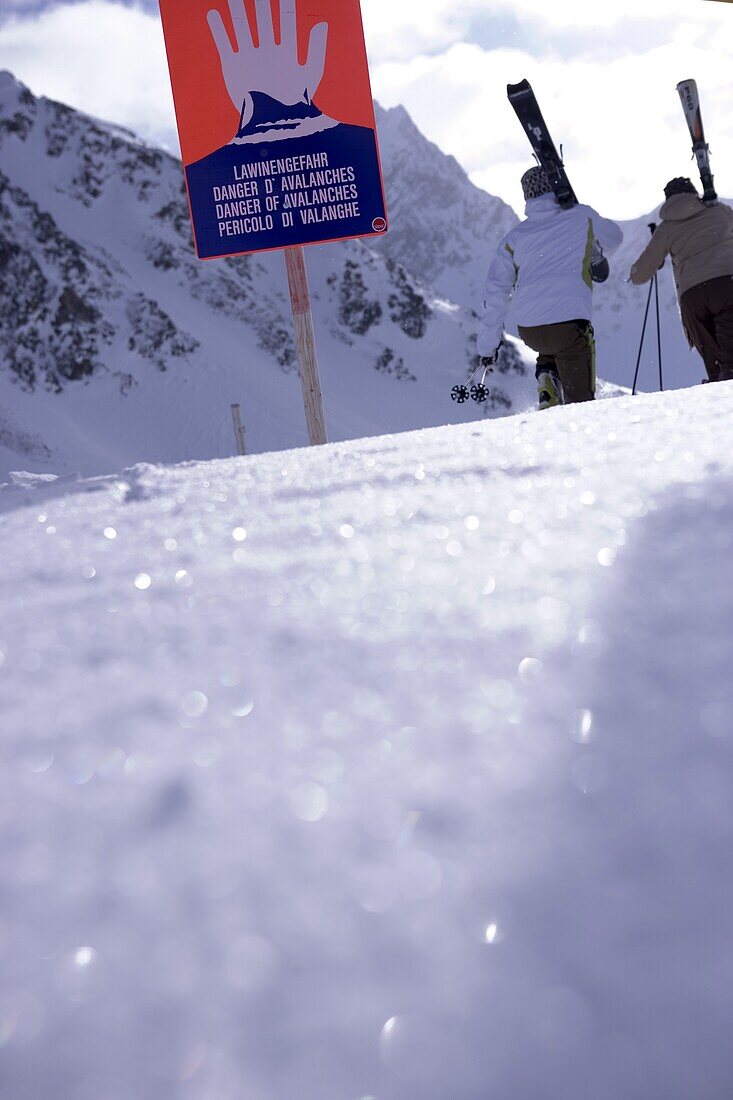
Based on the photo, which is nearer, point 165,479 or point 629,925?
point 629,925

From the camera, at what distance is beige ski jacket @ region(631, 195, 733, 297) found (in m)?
4.24

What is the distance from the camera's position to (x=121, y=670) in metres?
0.63

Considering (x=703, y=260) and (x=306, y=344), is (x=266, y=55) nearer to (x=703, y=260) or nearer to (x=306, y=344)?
(x=306, y=344)

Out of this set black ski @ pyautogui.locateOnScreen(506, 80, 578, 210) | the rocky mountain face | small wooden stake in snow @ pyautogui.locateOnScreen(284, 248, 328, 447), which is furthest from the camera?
the rocky mountain face

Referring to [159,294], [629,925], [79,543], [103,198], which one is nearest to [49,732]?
[629,925]

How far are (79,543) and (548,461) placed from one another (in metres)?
0.67

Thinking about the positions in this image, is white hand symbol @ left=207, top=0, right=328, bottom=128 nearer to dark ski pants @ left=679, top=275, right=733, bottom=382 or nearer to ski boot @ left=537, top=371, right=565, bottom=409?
ski boot @ left=537, top=371, right=565, bottom=409

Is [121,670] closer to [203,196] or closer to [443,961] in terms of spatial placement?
[443,961]

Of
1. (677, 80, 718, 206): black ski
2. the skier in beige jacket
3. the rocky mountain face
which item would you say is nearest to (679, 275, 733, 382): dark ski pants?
the skier in beige jacket

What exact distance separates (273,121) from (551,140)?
155 centimetres

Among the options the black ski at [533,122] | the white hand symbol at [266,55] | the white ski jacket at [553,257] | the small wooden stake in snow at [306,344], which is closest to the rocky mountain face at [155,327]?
the small wooden stake in snow at [306,344]

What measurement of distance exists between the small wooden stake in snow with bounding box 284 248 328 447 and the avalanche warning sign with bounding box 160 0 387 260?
166 mm

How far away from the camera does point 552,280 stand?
3988mm

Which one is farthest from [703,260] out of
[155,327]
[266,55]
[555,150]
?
[155,327]
